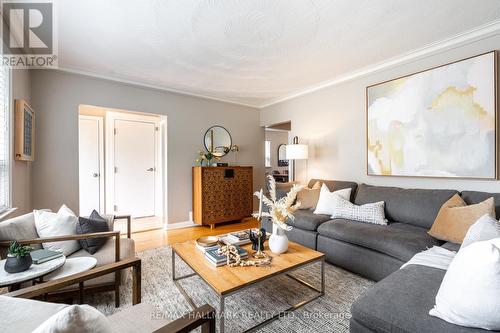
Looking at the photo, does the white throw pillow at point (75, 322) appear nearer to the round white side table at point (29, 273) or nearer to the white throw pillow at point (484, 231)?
the round white side table at point (29, 273)

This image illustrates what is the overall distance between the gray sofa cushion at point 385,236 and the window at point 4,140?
314 centimetres

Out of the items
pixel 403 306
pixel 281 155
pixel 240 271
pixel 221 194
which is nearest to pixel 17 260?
pixel 240 271

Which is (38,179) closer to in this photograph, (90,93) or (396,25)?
(90,93)

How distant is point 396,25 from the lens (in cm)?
218

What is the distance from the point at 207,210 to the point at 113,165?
6.71 ft

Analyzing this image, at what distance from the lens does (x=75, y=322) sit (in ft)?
1.69

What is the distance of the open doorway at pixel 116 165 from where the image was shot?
4.28 m

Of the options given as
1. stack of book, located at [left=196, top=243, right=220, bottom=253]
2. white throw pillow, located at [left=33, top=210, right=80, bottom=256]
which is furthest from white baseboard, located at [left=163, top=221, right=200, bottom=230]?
stack of book, located at [left=196, top=243, right=220, bottom=253]

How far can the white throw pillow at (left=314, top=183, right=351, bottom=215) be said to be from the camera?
285cm

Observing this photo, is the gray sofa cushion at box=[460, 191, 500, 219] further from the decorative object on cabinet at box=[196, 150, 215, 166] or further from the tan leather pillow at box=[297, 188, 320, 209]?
the decorative object on cabinet at box=[196, 150, 215, 166]

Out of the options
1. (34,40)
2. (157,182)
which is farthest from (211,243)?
(157,182)

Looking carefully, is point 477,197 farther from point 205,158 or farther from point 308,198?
point 205,158

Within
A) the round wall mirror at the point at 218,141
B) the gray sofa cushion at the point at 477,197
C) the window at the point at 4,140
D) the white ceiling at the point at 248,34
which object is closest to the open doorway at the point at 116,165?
the round wall mirror at the point at 218,141

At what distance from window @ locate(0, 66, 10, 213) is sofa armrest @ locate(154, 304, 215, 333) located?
226 cm
